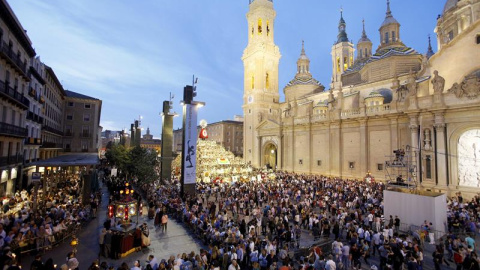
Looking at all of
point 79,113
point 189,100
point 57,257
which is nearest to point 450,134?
point 189,100

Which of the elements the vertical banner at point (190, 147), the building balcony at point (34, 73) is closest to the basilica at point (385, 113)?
the vertical banner at point (190, 147)

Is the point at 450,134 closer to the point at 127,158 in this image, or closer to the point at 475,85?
the point at 475,85

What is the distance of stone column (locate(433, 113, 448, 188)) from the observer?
23656mm

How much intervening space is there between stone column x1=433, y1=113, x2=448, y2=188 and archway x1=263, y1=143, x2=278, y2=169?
88.5ft

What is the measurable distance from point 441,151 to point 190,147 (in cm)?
2346

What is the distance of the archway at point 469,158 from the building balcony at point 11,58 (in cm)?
3720

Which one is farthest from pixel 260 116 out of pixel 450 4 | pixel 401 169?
pixel 450 4

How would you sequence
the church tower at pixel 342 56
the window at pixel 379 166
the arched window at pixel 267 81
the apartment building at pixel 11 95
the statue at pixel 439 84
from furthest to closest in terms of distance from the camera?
the church tower at pixel 342 56 → the arched window at pixel 267 81 → the window at pixel 379 166 → the statue at pixel 439 84 → the apartment building at pixel 11 95

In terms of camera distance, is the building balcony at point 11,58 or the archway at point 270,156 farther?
the archway at point 270,156

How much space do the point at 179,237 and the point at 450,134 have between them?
2585cm

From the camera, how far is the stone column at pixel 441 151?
77.6 ft

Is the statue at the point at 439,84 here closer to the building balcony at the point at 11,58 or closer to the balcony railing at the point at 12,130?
the building balcony at the point at 11,58

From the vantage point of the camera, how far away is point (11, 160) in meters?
19.8

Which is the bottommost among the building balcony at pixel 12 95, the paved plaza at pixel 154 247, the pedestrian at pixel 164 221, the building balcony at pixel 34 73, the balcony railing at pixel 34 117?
the paved plaza at pixel 154 247
